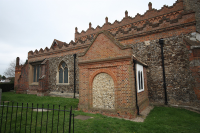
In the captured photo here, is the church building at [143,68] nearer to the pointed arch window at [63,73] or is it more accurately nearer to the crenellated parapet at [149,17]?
the crenellated parapet at [149,17]

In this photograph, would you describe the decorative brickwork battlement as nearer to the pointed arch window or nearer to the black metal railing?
the pointed arch window

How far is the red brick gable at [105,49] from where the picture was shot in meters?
7.69

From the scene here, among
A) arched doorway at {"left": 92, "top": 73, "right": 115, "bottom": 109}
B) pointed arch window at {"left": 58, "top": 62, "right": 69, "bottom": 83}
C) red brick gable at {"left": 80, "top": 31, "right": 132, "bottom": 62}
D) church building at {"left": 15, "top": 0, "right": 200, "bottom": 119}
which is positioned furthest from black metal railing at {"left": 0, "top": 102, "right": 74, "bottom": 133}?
pointed arch window at {"left": 58, "top": 62, "right": 69, "bottom": 83}

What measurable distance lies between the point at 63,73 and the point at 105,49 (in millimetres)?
10011

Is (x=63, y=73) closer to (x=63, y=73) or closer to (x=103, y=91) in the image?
(x=63, y=73)

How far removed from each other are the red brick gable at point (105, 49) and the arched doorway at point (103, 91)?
4.56ft

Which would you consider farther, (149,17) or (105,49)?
(149,17)

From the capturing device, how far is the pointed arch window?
637 inches

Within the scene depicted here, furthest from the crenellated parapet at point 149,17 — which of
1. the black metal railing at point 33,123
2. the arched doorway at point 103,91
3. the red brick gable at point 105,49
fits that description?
the black metal railing at point 33,123

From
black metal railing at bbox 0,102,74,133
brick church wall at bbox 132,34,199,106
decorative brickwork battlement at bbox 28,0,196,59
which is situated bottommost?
black metal railing at bbox 0,102,74,133

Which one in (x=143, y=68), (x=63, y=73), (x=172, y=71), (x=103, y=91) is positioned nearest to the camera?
(x=103, y=91)

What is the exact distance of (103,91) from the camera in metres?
→ 8.20

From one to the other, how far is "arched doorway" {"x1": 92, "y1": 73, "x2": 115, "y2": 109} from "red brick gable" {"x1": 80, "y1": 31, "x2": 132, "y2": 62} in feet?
4.56

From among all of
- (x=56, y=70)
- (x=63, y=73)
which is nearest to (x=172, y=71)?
(x=63, y=73)
